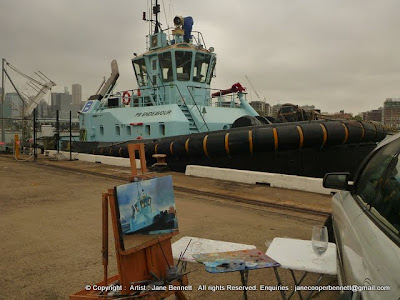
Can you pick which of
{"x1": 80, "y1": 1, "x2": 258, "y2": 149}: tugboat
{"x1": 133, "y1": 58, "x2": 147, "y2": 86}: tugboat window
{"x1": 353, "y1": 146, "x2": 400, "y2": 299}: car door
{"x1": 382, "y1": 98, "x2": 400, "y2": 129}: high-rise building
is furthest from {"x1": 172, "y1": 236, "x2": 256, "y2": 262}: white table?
{"x1": 382, "y1": 98, "x2": 400, "y2": 129}: high-rise building

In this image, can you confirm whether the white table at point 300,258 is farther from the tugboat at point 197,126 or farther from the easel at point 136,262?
the tugboat at point 197,126

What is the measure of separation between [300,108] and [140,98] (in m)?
6.45

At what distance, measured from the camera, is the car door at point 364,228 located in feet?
4.18

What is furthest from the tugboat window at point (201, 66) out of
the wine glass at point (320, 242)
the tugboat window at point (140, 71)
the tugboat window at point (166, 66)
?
the wine glass at point (320, 242)

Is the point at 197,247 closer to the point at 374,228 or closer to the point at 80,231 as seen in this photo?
the point at 374,228

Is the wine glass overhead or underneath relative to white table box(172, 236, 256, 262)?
overhead

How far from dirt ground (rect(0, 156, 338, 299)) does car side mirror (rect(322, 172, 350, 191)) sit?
938 millimetres

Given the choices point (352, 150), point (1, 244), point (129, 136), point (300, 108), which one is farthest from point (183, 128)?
point (1, 244)

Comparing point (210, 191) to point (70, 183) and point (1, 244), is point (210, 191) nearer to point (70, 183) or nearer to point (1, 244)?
point (70, 183)

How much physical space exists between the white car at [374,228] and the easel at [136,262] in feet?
3.71

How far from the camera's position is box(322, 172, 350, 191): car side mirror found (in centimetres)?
248

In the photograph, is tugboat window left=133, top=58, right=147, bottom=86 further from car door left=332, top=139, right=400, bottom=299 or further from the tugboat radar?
car door left=332, top=139, right=400, bottom=299

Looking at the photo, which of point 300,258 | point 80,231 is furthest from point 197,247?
point 80,231

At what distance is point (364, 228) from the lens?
63.2 inches
